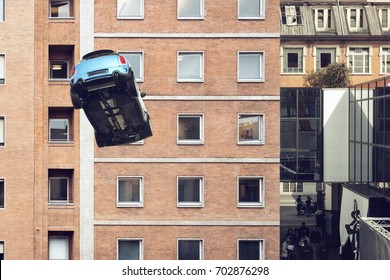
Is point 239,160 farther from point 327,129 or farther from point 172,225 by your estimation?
point 327,129

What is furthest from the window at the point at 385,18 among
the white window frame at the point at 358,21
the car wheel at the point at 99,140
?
the car wheel at the point at 99,140

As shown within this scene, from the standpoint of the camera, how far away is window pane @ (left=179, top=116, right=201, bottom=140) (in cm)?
1321

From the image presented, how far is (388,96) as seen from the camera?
549 inches

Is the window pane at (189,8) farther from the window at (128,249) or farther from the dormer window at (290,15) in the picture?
the window at (128,249)

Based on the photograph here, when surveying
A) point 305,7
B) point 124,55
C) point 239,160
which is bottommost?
point 239,160

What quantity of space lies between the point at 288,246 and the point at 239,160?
7.68ft

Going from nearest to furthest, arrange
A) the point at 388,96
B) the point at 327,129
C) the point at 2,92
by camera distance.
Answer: the point at 2,92 → the point at 388,96 → the point at 327,129

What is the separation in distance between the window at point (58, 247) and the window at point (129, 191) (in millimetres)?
1243

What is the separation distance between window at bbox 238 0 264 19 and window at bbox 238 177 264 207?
9.83 ft

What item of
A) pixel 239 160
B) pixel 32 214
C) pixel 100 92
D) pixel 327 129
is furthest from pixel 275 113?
pixel 32 214

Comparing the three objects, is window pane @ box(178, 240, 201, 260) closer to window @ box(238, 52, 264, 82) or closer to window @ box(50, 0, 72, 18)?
window @ box(238, 52, 264, 82)

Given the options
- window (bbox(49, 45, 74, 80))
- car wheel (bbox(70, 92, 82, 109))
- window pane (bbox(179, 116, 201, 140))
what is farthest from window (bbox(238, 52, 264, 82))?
window (bbox(49, 45, 74, 80))

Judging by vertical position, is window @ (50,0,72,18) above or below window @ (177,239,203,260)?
above

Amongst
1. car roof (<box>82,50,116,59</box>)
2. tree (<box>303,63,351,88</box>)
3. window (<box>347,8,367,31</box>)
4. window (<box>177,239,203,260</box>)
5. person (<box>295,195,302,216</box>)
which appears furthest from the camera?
person (<box>295,195,302,216</box>)
